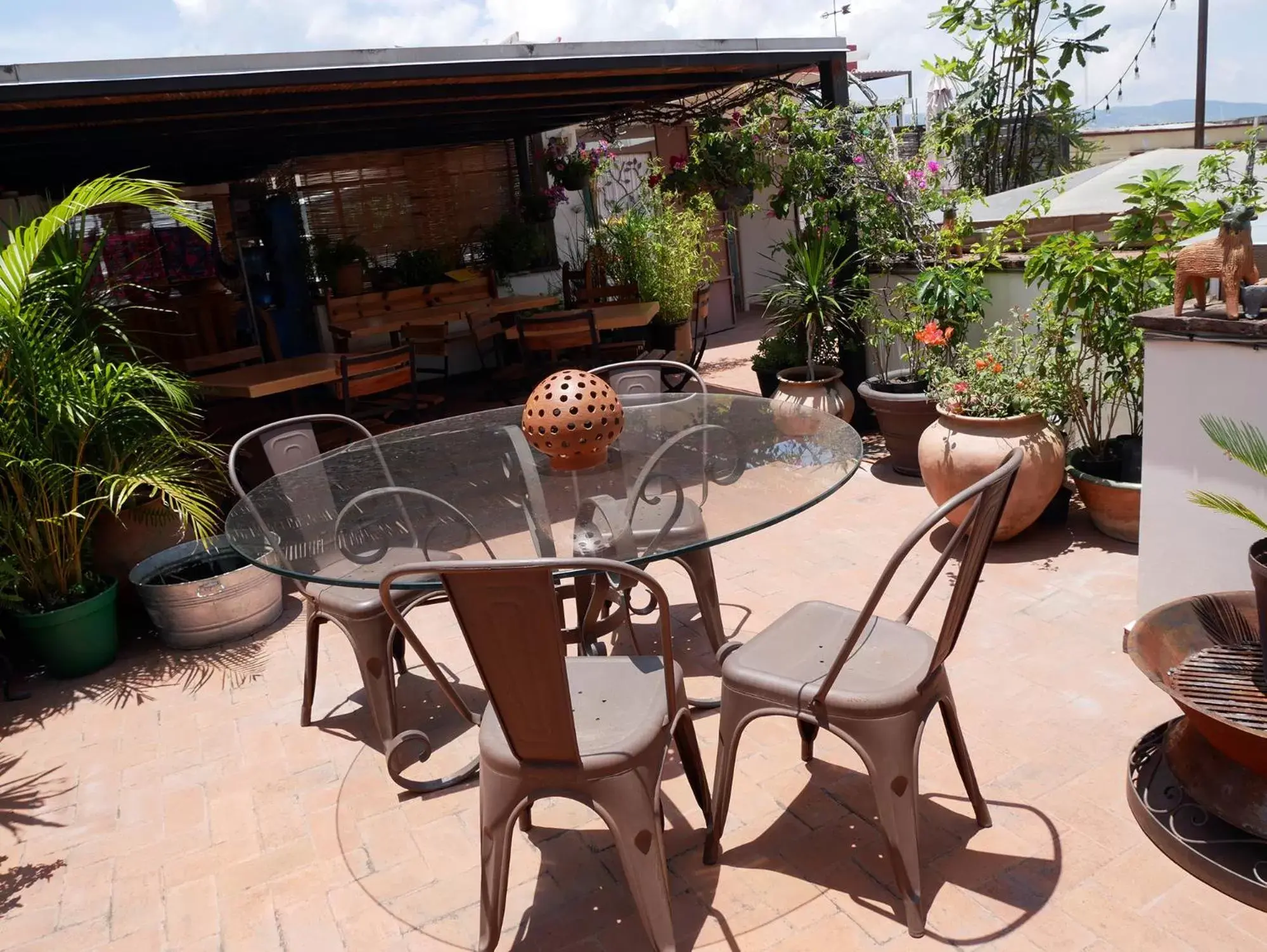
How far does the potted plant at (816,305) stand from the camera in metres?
5.60

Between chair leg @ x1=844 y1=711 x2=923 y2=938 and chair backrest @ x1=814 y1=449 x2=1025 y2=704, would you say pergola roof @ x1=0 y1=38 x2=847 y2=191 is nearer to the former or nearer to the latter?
chair backrest @ x1=814 y1=449 x2=1025 y2=704

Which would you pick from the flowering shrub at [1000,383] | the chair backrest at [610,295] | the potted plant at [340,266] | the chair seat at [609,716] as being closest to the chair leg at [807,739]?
the chair seat at [609,716]

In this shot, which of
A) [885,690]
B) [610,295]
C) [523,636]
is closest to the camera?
[523,636]

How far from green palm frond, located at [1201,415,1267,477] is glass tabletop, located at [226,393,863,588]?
2.91ft

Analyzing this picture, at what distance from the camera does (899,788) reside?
78.4 inches

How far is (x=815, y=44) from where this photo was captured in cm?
545

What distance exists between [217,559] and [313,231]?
6.05 metres

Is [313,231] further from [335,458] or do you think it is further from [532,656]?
[532,656]

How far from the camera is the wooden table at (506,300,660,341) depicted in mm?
7023

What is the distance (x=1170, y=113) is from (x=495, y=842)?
3421 inches

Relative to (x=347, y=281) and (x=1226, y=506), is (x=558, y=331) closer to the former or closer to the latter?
(x=347, y=281)

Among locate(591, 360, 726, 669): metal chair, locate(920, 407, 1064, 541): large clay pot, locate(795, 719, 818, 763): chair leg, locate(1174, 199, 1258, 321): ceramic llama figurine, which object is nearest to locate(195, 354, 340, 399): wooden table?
locate(591, 360, 726, 669): metal chair

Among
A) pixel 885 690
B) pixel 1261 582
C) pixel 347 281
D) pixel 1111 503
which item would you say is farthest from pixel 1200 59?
pixel 885 690

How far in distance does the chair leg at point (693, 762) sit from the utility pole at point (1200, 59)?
409 inches
